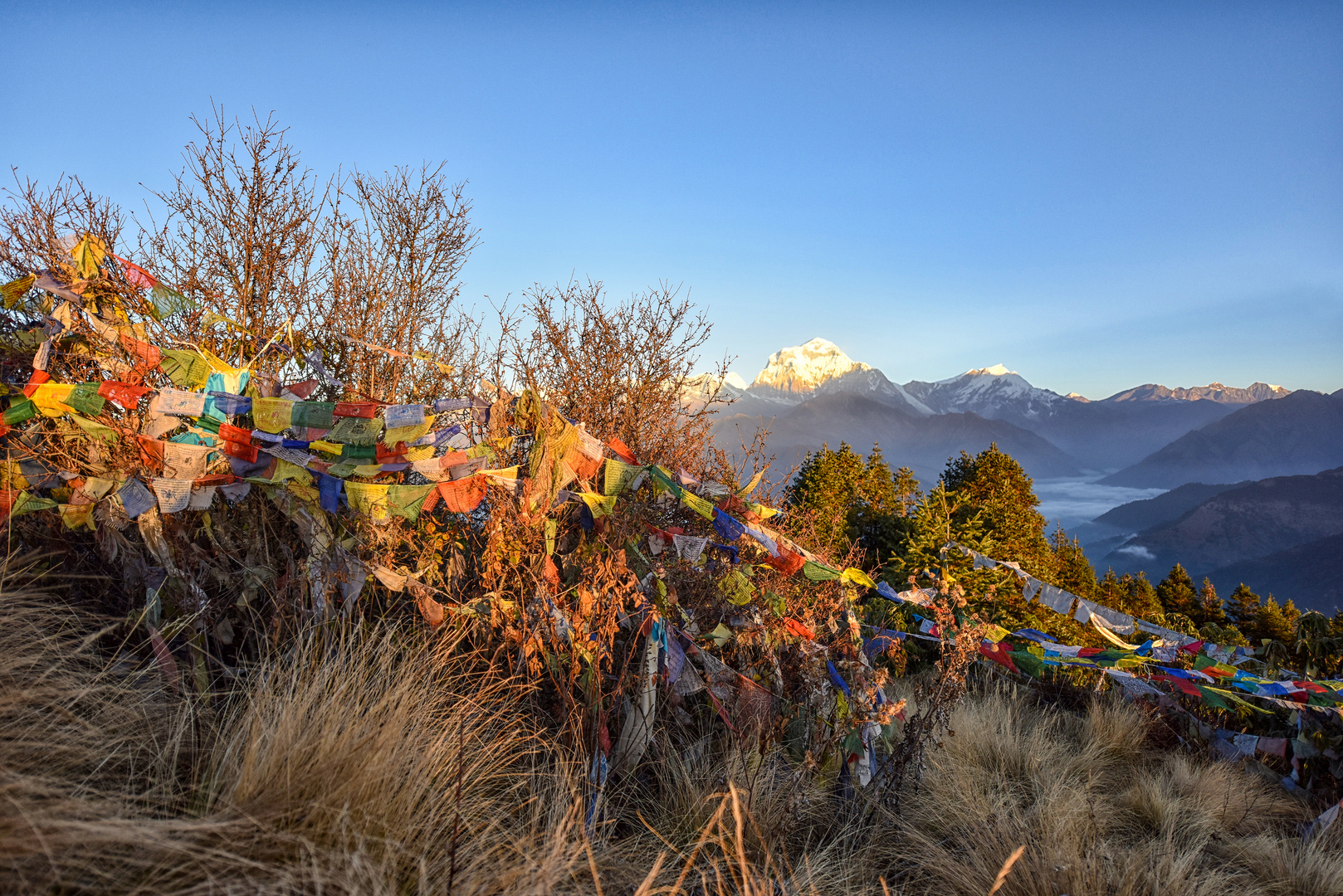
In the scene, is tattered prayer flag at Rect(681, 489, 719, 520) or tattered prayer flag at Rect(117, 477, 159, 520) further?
tattered prayer flag at Rect(681, 489, 719, 520)

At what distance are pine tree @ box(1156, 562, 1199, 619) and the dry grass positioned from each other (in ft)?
65.3

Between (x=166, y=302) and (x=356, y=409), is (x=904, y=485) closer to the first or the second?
(x=356, y=409)

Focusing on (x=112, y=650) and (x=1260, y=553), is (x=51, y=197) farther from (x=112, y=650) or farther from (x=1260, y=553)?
(x=1260, y=553)

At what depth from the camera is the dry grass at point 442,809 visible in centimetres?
158

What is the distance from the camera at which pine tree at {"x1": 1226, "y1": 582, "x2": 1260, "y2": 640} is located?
15664mm

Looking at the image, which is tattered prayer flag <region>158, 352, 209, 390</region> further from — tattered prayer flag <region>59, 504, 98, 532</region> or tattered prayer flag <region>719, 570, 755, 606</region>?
tattered prayer flag <region>719, 570, 755, 606</region>

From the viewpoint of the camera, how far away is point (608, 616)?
8.98ft

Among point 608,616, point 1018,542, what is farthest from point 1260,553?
point 608,616

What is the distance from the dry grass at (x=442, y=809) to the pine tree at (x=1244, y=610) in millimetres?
15874

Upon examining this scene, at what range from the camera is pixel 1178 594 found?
2019 centimetres

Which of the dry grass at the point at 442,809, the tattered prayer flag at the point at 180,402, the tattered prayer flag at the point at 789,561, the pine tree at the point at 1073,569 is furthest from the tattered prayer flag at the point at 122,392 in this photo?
the pine tree at the point at 1073,569

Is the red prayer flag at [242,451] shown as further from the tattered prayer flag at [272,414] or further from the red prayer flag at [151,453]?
the red prayer flag at [151,453]

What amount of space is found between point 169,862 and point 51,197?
7.05 metres

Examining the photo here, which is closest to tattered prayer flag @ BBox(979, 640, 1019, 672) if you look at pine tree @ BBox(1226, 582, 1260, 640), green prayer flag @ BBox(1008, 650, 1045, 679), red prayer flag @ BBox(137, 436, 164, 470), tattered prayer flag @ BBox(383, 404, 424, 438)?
green prayer flag @ BBox(1008, 650, 1045, 679)
